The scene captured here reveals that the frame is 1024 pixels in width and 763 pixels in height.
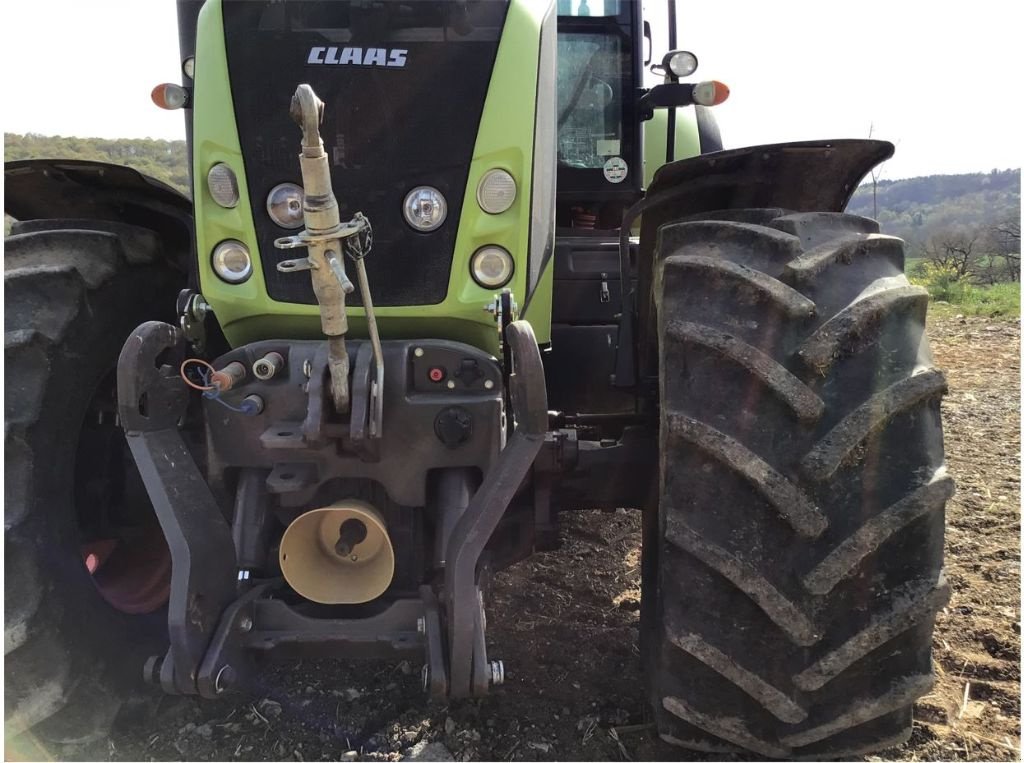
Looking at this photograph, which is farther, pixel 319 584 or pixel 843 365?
pixel 319 584

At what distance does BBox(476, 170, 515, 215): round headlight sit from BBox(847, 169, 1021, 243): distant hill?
23.8 metres

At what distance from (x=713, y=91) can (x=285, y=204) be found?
68.8 inches

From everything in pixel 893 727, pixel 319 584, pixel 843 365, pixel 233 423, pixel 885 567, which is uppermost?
pixel 843 365

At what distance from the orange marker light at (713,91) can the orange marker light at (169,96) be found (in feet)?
6.38

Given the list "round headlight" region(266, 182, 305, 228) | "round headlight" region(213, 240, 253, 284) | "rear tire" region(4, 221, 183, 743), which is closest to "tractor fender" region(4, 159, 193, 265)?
"rear tire" region(4, 221, 183, 743)

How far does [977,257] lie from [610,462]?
80.7ft

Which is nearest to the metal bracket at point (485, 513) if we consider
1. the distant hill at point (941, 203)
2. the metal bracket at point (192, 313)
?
the metal bracket at point (192, 313)

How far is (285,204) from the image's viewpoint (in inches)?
91.0

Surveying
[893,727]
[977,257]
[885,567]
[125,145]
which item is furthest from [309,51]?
[125,145]

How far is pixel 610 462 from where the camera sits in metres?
2.46

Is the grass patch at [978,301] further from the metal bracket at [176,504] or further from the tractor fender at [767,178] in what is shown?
the metal bracket at [176,504]

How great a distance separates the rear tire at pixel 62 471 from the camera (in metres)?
2.21

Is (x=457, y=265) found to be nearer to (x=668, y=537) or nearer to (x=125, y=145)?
(x=668, y=537)

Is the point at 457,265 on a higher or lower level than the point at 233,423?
higher
